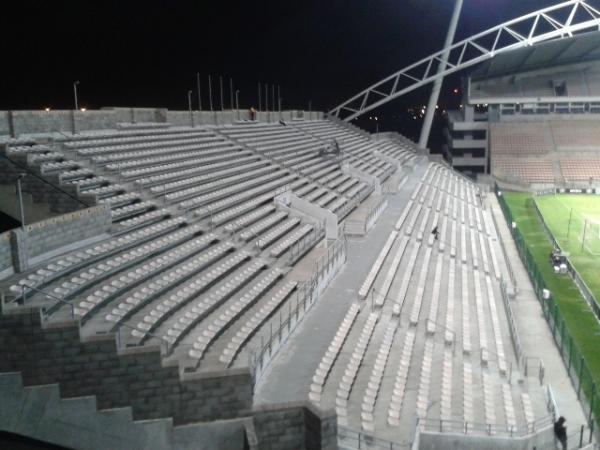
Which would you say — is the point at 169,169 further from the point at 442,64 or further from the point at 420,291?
the point at 442,64

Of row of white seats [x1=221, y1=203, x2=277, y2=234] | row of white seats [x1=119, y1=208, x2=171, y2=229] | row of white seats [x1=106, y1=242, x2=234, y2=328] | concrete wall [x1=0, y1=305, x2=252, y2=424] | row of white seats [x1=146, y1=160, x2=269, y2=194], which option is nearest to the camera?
concrete wall [x1=0, y1=305, x2=252, y2=424]

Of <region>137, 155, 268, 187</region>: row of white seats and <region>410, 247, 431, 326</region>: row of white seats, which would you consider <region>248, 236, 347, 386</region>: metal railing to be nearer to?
<region>410, 247, 431, 326</region>: row of white seats

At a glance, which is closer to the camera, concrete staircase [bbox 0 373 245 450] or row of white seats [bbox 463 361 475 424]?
concrete staircase [bbox 0 373 245 450]

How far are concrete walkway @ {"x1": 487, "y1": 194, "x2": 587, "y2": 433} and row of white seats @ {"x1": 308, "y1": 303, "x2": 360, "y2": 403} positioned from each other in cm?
496

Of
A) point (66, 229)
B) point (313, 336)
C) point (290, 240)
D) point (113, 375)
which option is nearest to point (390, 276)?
point (290, 240)

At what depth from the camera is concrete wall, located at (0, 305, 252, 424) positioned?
29.0ft

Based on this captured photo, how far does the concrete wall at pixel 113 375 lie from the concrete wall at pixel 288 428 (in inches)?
13.7

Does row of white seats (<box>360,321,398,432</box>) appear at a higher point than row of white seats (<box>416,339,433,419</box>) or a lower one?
higher

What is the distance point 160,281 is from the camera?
471 inches

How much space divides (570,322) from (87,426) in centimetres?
1595

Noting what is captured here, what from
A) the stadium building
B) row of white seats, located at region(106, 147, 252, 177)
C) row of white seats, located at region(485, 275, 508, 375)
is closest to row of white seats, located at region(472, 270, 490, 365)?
the stadium building

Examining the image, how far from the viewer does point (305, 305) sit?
14016 millimetres

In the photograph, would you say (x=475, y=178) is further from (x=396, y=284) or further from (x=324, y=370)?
(x=324, y=370)

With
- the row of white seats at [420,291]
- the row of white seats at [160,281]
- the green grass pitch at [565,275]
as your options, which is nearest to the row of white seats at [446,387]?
the row of white seats at [420,291]
